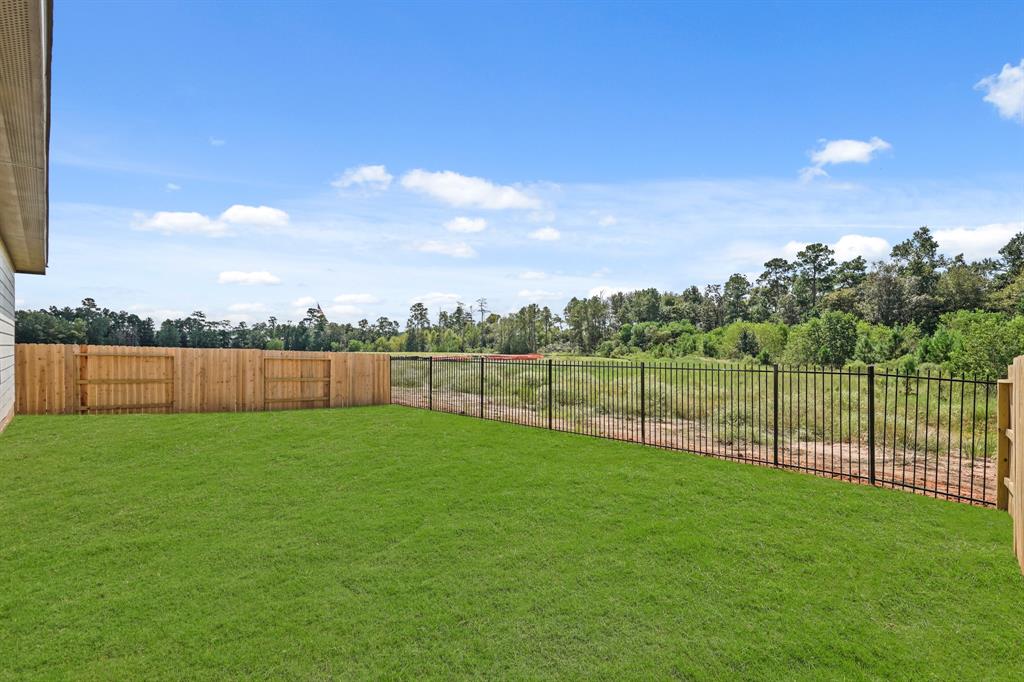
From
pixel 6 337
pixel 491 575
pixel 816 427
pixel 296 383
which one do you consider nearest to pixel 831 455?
pixel 816 427

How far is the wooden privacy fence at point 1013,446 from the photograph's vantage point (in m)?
3.73

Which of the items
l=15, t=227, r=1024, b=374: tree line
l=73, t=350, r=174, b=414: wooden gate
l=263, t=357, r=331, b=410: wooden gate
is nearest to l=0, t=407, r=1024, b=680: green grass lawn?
l=73, t=350, r=174, b=414: wooden gate

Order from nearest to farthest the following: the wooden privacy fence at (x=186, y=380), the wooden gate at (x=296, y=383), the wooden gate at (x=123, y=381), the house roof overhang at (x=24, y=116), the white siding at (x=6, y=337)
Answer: the house roof overhang at (x=24, y=116)
the white siding at (x=6, y=337)
the wooden privacy fence at (x=186, y=380)
the wooden gate at (x=123, y=381)
the wooden gate at (x=296, y=383)

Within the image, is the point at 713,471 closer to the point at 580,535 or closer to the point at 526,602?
the point at 580,535

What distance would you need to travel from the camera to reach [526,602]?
372cm

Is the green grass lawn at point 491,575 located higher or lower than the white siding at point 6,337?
lower

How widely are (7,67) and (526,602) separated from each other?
→ 17.8ft

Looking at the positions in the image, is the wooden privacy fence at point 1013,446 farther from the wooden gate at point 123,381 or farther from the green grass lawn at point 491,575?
the wooden gate at point 123,381

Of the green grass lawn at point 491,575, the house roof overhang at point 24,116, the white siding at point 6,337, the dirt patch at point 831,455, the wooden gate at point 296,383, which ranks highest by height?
the house roof overhang at point 24,116

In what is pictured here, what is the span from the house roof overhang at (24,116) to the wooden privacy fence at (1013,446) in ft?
23.1

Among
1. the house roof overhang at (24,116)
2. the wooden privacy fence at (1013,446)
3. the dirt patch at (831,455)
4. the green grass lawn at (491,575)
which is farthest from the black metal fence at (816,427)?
the house roof overhang at (24,116)

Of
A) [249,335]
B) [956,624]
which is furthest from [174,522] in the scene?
[249,335]

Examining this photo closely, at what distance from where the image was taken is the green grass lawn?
3.11 meters

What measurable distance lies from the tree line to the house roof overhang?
22.5 meters
